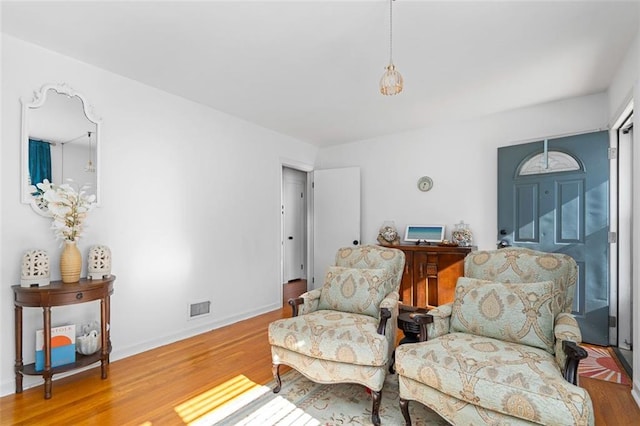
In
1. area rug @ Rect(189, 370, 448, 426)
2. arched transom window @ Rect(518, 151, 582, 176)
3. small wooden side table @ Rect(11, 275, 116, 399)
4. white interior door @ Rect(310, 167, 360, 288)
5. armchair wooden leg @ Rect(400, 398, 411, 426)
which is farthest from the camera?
white interior door @ Rect(310, 167, 360, 288)

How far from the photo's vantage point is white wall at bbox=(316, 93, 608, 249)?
3674mm

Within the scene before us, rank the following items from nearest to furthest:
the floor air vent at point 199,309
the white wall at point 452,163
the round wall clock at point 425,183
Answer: the floor air vent at point 199,309, the white wall at point 452,163, the round wall clock at point 425,183

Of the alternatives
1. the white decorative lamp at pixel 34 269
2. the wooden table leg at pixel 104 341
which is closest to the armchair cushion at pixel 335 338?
the wooden table leg at pixel 104 341

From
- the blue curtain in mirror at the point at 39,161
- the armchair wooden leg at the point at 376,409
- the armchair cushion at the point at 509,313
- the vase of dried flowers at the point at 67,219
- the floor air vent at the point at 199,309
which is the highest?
the blue curtain in mirror at the point at 39,161

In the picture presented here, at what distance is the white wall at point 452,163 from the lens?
367 cm

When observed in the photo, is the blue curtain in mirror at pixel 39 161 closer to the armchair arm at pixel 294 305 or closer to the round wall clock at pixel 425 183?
the armchair arm at pixel 294 305

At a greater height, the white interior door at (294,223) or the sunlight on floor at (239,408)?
the white interior door at (294,223)

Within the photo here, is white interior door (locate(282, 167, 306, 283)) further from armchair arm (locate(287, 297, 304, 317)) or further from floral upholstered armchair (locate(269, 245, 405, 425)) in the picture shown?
armchair arm (locate(287, 297, 304, 317))

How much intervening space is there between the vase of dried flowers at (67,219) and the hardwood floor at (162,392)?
32.0 inches

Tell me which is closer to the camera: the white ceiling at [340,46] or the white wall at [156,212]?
the white ceiling at [340,46]

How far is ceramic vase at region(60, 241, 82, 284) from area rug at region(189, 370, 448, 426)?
1.44 m

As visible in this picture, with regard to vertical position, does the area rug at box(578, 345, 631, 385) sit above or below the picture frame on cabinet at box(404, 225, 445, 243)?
below

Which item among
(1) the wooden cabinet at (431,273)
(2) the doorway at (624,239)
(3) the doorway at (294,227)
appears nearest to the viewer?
(2) the doorway at (624,239)

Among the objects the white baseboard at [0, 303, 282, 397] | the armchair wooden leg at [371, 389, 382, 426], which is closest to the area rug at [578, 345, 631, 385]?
the armchair wooden leg at [371, 389, 382, 426]
